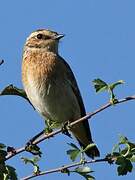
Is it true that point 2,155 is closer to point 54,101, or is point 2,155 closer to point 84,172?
point 84,172

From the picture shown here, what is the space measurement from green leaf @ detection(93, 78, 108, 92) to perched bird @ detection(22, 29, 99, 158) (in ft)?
12.0

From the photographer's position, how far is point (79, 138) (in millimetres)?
8328

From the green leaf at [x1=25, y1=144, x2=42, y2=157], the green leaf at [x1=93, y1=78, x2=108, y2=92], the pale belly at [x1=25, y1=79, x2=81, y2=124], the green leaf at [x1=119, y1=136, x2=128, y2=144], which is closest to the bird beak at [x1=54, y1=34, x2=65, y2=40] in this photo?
the pale belly at [x1=25, y1=79, x2=81, y2=124]

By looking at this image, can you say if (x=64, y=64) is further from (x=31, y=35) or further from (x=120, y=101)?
(x=120, y=101)

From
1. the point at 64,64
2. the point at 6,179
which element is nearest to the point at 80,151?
the point at 6,179

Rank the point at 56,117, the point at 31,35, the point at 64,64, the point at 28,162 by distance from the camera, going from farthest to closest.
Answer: the point at 31,35 → the point at 64,64 → the point at 56,117 → the point at 28,162

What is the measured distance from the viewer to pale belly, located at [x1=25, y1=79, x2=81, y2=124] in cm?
779

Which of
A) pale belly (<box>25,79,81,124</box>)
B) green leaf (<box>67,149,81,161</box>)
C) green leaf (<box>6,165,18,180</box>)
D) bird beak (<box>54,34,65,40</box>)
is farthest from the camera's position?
bird beak (<box>54,34,65,40</box>)

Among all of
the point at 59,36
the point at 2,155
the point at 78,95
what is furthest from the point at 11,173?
the point at 59,36

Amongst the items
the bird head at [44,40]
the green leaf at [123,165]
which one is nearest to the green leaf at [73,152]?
the green leaf at [123,165]

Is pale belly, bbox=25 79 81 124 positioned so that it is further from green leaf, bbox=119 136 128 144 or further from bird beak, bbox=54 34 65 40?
green leaf, bbox=119 136 128 144

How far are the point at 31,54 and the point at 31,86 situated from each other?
1.04 m

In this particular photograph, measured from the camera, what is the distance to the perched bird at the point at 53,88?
→ 781 centimetres

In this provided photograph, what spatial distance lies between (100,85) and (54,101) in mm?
3906
